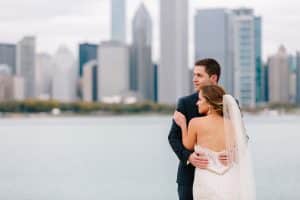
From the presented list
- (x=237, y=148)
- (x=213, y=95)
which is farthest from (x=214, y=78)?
(x=237, y=148)

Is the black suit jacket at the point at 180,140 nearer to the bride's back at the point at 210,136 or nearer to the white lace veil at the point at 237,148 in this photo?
the bride's back at the point at 210,136

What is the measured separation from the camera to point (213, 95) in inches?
172

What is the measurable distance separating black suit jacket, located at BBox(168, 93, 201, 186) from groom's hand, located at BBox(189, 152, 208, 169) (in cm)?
5

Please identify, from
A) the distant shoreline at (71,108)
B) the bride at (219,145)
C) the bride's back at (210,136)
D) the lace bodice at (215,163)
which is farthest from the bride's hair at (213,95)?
the distant shoreline at (71,108)

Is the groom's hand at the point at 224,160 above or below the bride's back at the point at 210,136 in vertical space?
below

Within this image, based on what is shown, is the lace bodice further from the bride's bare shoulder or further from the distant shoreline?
the distant shoreline

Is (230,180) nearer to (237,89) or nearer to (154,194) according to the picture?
(154,194)

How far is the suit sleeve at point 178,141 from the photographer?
4438 mm

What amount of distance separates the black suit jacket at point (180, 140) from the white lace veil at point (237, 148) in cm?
22

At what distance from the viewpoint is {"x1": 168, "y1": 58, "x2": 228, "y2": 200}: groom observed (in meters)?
4.47

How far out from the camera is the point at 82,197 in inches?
709

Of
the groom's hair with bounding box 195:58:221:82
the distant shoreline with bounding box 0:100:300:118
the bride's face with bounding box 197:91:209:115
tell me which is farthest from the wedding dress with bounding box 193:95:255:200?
the distant shoreline with bounding box 0:100:300:118

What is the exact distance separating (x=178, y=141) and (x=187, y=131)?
0.10 m

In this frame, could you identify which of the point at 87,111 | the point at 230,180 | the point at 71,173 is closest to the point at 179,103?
the point at 230,180
